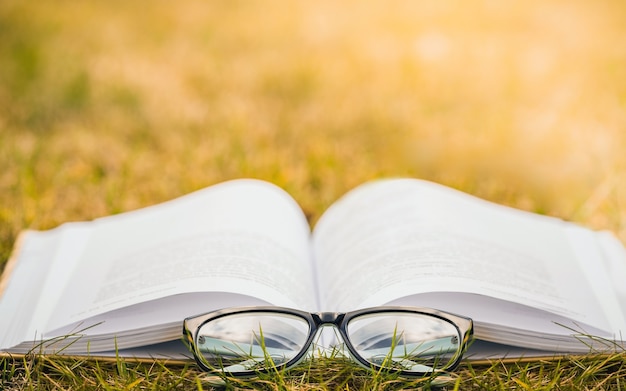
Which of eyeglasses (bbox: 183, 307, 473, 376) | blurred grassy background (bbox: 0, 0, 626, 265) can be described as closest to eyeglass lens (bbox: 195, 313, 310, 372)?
eyeglasses (bbox: 183, 307, 473, 376)

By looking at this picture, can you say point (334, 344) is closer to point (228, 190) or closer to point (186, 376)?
point (186, 376)

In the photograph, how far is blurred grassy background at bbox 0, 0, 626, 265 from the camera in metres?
2.86

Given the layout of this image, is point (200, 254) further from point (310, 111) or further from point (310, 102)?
point (310, 102)

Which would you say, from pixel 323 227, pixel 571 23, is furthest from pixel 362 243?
pixel 571 23

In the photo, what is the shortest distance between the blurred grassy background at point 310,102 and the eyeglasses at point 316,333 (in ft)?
3.25

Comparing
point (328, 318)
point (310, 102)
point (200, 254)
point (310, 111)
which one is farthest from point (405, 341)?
point (310, 102)

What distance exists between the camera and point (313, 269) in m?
2.00

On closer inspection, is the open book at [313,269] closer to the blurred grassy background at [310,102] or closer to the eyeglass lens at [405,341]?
the eyeglass lens at [405,341]

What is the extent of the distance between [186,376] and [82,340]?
27cm

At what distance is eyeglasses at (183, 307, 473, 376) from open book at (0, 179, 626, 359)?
55mm

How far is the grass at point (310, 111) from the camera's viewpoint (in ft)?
8.52

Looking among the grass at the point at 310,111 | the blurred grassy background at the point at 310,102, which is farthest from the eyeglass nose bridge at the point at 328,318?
the blurred grassy background at the point at 310,102

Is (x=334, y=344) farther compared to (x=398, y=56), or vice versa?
(x=398, y=56)

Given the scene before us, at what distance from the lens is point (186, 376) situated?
165 centimetres
